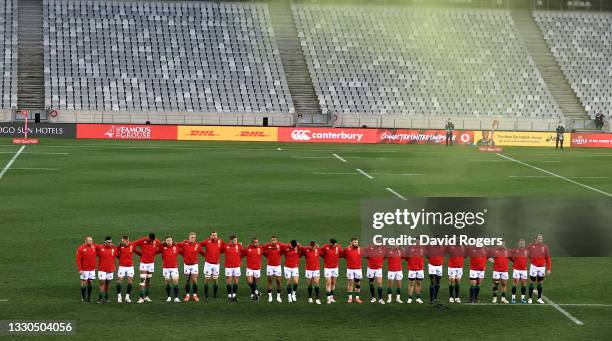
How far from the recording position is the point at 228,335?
19.8 m

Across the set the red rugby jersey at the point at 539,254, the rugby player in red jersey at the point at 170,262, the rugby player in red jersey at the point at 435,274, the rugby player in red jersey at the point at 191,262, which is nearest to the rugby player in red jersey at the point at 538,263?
the red rugby jersey at the point at 539,254

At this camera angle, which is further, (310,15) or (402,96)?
(310,15)

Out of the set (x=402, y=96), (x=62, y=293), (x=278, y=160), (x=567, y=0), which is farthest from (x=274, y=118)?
(x=62, y=293)

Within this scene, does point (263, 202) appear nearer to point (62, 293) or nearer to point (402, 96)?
point (62, 293)

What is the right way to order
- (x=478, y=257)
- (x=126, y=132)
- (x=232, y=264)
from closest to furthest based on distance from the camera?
(x=478, y=257), (x=232, y=264), (x=126, y=132)

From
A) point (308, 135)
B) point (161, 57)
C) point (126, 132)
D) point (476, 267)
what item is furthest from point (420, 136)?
point (476, 267)

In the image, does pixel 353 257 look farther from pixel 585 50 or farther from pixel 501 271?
pixel 585 50

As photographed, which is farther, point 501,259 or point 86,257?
point 501,259

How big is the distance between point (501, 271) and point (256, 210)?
1376 centimetres

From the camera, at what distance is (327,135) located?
65.1 metres

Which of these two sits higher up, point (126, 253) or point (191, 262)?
point (126, 253)

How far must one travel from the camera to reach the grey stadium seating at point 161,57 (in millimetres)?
69438

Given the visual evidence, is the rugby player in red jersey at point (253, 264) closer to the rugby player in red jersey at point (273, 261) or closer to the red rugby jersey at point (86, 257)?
the rugby player in red jersey at point (273, 261)

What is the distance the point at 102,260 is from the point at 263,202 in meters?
15.1
